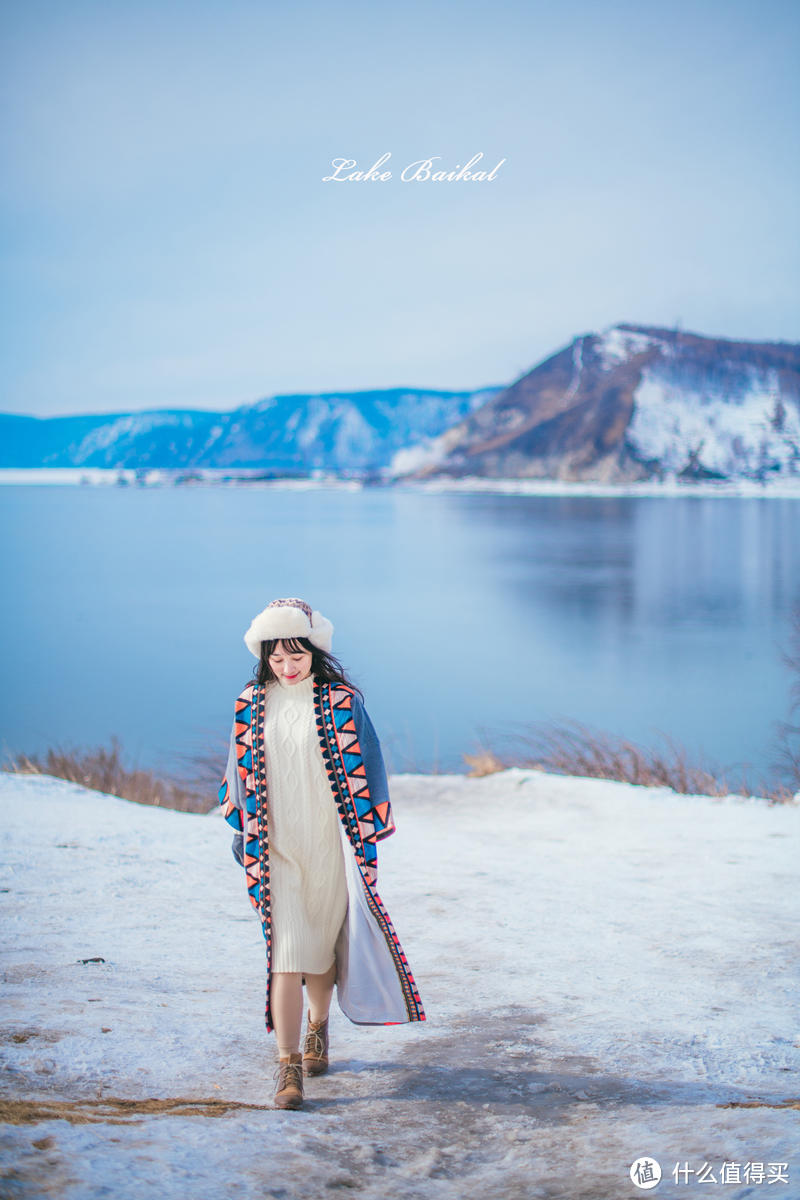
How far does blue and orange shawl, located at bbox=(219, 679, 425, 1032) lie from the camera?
2967 millimetres

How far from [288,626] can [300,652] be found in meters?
0.09

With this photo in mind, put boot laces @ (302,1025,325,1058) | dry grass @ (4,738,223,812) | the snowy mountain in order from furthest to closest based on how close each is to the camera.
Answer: the snowy mountain, dry grass @ (4,738,223,812), boot laces @ (302,1025,325,1058)

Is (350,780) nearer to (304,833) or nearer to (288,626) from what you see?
(304,833)

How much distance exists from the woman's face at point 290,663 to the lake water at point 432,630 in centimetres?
866

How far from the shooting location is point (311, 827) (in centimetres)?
300

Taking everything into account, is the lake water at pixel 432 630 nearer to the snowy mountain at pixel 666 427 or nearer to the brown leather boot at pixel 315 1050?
the brown leather boot at pixel 315 1050

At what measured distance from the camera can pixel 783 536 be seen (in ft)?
187

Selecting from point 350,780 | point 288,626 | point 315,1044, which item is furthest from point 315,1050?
point 288,626

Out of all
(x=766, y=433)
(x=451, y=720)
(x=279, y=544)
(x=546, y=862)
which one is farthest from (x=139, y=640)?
(x=766, y=433)

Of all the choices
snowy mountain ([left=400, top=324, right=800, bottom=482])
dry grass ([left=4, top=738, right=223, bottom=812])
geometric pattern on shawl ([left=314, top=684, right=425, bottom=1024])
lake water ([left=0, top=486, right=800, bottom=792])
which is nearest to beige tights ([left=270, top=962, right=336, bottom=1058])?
geometric pattern on shawl ([left=314, top=684, right=425, bottom=1024])

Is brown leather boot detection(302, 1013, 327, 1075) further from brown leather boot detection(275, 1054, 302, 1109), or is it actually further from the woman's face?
the woman's face

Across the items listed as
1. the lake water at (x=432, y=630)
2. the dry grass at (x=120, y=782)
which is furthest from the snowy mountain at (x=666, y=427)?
the dry grass at (x=120, y=782)

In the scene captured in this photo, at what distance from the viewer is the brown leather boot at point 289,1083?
2834 mm

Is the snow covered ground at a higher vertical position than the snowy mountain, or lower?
lower
